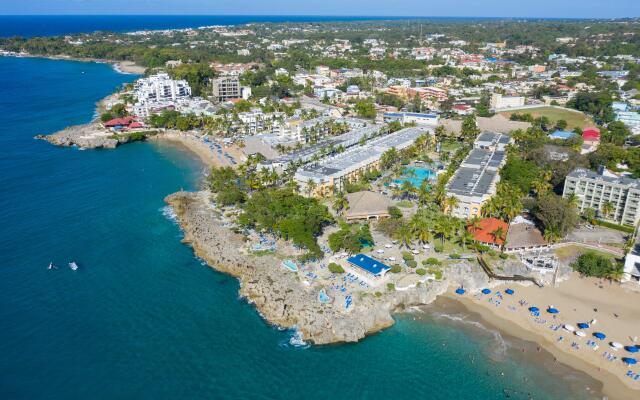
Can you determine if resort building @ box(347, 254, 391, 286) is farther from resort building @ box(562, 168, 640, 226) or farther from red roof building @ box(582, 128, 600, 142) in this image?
red roof building @ box(582, 128, 600, 142)

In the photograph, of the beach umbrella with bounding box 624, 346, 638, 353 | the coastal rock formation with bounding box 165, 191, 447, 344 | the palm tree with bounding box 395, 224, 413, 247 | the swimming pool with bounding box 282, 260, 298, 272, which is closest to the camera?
the beach umbrella with bounding box 624, 346, 638, 353

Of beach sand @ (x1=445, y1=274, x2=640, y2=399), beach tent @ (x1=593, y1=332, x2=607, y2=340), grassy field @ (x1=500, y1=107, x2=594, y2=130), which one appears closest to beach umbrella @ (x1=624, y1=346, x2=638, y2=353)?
beach sand @ (x1=445, y1=274, x2=640, y2=399)

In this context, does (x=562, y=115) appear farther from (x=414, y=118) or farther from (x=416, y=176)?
(x=416, y=176)

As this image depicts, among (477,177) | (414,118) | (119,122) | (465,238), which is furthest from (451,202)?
(119,122)

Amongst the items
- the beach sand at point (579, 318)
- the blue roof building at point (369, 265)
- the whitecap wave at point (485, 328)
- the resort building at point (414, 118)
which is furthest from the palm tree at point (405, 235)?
the resort building at point (414, 118)

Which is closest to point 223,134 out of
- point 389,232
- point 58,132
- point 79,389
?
point 58,132

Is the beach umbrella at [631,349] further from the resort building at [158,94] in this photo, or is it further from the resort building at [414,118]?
the resort building at [158,94]

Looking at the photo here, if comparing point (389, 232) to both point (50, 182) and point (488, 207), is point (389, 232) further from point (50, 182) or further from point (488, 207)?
point (50, 182)
